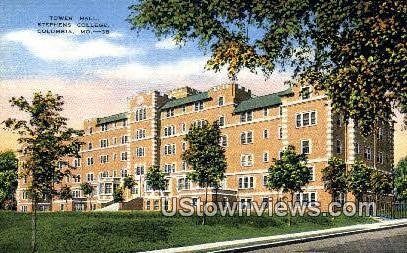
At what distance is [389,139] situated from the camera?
6494 centimetres

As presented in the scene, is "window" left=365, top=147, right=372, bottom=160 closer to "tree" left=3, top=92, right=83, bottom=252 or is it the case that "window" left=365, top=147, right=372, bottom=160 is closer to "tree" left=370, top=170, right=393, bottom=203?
"tree" left=370, top=170, right=393, bottom=203

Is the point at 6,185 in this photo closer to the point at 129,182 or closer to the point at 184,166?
the point at 129,182

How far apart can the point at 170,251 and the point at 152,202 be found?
49088 millimetres

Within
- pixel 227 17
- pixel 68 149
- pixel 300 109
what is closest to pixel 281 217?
pixel 300 109

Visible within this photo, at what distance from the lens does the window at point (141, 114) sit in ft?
257

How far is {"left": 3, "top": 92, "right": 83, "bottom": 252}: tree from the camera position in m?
24.0

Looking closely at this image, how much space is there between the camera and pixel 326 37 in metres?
13.1

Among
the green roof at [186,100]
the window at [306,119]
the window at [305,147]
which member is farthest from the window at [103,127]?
the window at [305,147]

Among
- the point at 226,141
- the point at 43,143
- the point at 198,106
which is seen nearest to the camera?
the point at 43,143

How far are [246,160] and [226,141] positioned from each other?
4.50 metres

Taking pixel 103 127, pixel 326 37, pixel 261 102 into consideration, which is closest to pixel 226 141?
pixel 261 102

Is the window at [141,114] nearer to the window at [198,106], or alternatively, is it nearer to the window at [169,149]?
the window at [169,149]

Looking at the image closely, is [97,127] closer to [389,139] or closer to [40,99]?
[389,139]

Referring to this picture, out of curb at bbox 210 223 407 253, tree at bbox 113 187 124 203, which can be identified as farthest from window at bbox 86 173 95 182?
curb at bbox 210 223 407 253
